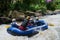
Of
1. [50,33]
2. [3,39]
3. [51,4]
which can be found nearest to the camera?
[3,39]

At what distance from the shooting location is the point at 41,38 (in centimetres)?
811

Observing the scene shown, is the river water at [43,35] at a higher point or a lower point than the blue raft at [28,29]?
lower

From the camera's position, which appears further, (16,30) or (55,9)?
(55,9)

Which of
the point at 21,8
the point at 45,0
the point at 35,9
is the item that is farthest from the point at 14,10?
the point at 45,0

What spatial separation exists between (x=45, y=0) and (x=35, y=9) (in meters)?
1.11

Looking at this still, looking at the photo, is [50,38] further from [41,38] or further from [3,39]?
[3,39]

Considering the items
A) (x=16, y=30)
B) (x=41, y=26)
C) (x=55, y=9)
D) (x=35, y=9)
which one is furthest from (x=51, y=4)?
(x=16, y=30)

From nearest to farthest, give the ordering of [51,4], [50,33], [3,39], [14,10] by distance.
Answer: [3,39] → [50,33] → [14,10] → [51,4]

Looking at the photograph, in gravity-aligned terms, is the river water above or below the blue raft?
below

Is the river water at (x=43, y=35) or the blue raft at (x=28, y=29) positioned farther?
the blue raft at (x=28, y=29)

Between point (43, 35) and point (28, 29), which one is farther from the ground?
point (28, 29)

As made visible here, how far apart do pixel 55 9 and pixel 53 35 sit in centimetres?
487

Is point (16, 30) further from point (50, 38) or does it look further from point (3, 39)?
point (50, 38)

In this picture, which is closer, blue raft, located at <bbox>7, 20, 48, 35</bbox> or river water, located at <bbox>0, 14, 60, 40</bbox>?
river water, located at <bbox>0, 14, 60, 40</bbox>
